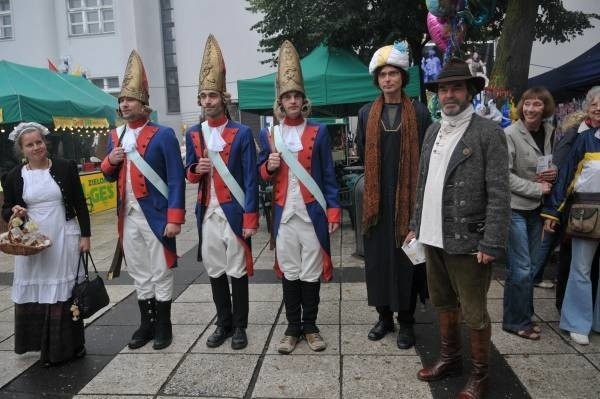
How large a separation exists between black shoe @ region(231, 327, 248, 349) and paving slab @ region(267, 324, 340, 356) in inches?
7.7

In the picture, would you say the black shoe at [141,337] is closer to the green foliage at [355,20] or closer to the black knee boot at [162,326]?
the black knee boot at [162,326]

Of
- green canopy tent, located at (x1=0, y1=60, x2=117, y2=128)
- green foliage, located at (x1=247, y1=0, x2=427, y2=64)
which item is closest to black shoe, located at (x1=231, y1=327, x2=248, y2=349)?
green foliage, located at (x1=247, y1=0, x2=427, y2=64)

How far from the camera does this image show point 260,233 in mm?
8055

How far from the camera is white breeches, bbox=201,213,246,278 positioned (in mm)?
3492

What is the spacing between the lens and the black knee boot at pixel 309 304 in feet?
11.5

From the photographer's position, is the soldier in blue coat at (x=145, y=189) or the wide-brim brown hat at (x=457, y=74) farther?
the soldier in blue coat at (x=145, y=189)

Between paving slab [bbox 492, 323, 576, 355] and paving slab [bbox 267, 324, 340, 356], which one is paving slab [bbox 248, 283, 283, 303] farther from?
paving slab [bbox 492, 323, 576, 355]

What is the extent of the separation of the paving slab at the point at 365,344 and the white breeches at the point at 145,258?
1350 mm

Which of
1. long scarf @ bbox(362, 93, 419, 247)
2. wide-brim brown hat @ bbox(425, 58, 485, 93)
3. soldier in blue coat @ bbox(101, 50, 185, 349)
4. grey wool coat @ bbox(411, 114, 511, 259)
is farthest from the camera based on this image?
soldier in blue coat @ bbox(101, 50, 185, 349)

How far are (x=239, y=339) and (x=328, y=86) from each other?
4.88m

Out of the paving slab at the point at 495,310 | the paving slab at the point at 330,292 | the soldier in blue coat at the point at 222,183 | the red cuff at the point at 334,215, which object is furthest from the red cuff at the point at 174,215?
the paving slab at the point at 495,310

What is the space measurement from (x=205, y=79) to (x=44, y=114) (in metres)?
7.58

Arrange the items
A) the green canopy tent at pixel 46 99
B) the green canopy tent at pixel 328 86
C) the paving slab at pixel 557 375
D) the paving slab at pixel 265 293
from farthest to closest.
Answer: the green canopy tent at pixel 46 99 → the green canopy tent at pixel 328 86 → the paving slab at pixel 265 293 → the paving slab at pixel 557 375

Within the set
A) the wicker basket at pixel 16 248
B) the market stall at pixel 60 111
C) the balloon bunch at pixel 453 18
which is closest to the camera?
the wicker basket at pixel 16 248
